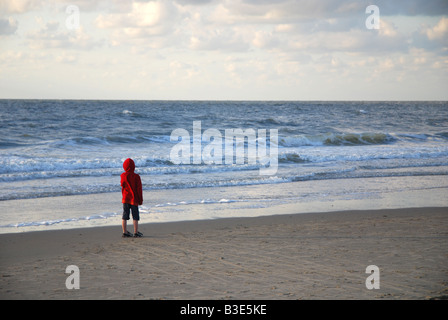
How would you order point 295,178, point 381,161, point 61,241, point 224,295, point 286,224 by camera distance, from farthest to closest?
point 381,161 < point 295,178 < point 286,224 < point 61,241 < point 224,295

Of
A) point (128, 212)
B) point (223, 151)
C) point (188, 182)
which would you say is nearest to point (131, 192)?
point (128, 212)

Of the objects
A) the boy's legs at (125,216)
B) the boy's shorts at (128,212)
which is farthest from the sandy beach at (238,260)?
the boy's shorts at (128,212)

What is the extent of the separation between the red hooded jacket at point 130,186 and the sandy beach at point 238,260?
666mm

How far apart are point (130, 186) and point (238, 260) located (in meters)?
2.77

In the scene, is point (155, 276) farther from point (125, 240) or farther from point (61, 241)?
point (61, 241)

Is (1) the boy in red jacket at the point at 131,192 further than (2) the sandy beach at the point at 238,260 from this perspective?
Yes

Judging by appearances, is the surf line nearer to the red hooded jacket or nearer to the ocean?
the ocean

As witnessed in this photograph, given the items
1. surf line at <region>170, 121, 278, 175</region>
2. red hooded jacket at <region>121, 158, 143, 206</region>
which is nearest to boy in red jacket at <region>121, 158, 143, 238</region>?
red hooded jacket at <region>121, 158, 143, 206</region>

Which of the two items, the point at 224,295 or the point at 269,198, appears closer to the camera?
the point at 224,295

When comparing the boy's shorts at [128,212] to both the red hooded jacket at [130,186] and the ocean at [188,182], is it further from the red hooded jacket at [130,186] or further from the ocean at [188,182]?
the ocean at [188,182]

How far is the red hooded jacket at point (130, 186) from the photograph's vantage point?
311 inches

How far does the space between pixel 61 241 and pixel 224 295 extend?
3.80 metres

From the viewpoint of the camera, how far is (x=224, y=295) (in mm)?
4801
